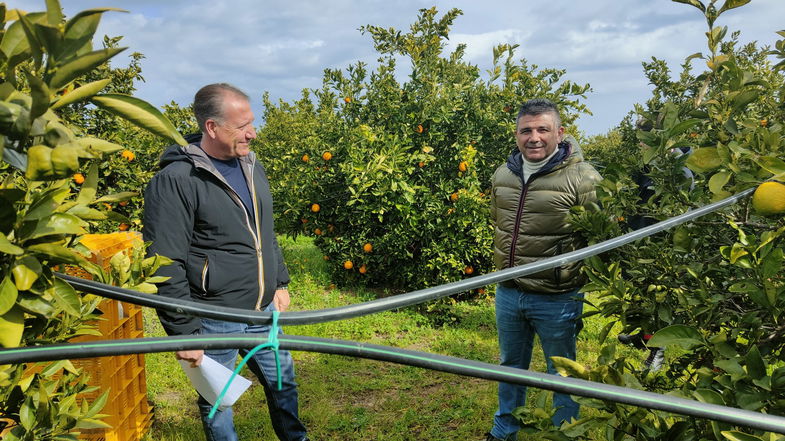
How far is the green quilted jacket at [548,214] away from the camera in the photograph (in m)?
2.73

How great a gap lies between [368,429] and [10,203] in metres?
3.11

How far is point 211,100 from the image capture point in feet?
8.02

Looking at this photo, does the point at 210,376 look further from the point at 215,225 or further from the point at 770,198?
the point at 770,198

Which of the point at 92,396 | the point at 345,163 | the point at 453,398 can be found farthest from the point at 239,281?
the point at 345,163

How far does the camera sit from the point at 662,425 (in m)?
1.28

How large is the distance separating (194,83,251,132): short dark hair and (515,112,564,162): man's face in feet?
4.66

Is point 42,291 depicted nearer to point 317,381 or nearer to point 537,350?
point 317,381

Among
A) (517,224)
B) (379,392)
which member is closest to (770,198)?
(517,224)

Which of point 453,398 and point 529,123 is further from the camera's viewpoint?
point 453,398

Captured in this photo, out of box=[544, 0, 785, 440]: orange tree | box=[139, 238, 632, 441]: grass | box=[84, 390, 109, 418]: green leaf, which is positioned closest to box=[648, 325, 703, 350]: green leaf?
box=[544, 0, 785, 440]: orange tree

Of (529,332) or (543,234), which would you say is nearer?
(543,234)

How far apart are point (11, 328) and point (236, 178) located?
1.83 meters

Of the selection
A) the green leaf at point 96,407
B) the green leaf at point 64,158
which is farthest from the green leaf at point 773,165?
the green leaf at point 96,407

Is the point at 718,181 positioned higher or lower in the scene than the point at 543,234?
higher
